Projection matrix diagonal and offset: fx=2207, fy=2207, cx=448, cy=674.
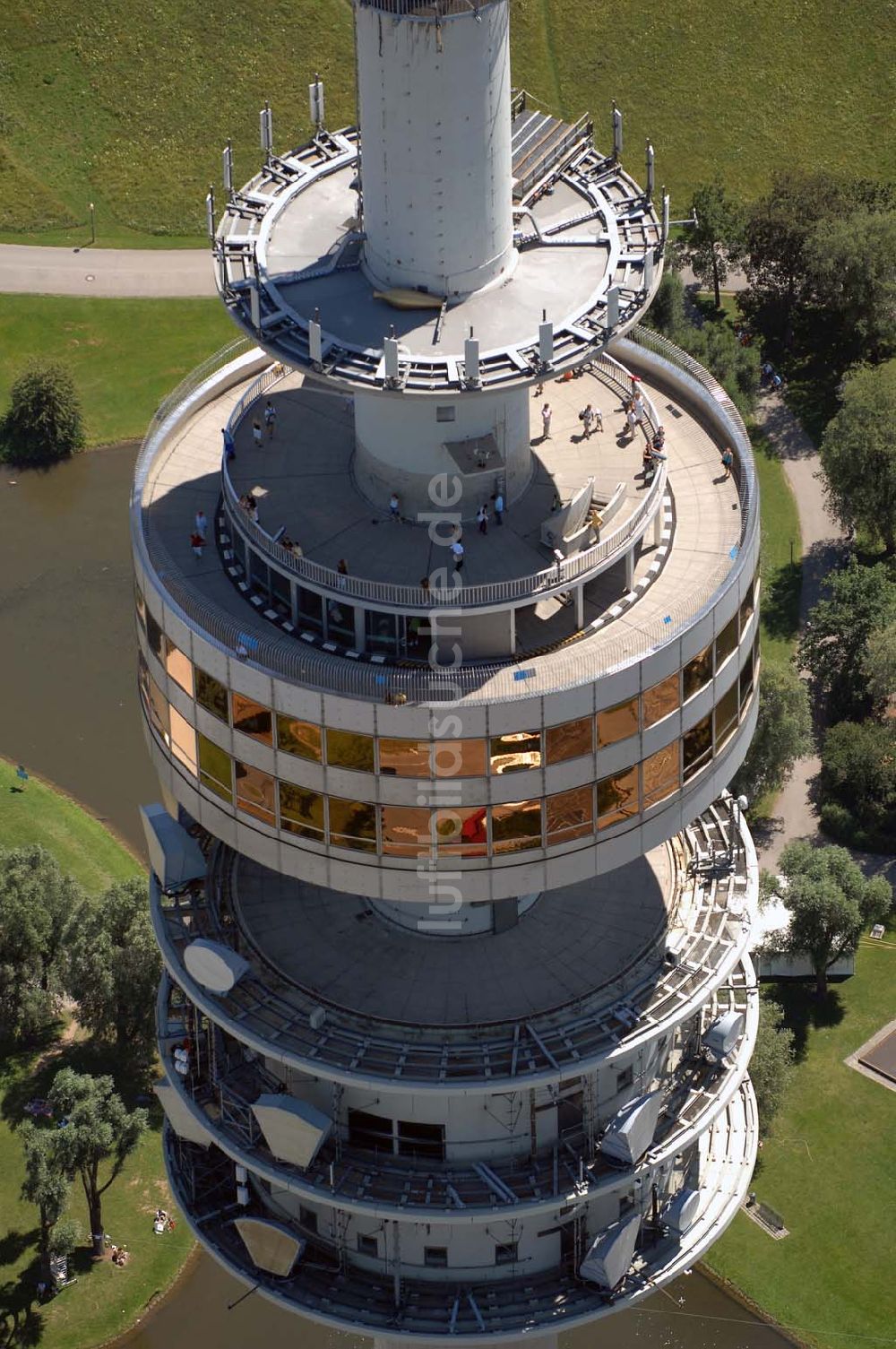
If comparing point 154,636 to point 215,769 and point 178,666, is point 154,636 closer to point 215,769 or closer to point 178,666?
point 178,666

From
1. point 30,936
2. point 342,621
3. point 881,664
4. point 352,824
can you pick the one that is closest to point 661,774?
point 352,824

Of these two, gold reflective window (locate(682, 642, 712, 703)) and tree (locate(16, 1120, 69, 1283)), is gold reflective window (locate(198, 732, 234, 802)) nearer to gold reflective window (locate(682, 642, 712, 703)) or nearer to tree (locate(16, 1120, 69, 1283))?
gold reflective window (locate(682, 642, 712, 703))

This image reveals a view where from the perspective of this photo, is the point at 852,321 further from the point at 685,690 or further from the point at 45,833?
the point at 685,690

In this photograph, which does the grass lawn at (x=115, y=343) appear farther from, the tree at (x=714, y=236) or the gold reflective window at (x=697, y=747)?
the gold reflective window at (x=697, y=747)

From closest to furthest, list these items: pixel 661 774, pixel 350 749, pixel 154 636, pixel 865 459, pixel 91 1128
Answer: pixel 350 749 → pixel 661 774 → pixel 154 636 → pixel 91 1128 → pixel 865 459

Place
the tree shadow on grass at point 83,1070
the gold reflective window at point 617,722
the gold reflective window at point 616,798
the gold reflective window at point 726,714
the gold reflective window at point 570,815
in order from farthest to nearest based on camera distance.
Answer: the tree shadow on grass at point 83,1070 → the gold reflective window at point 726,714 → the gold reflective window at point 616,798 → the gold reflective window at point 570,815 → the gold reflective window at point 617,722

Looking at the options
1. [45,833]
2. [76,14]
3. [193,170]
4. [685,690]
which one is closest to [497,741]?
[685,690]

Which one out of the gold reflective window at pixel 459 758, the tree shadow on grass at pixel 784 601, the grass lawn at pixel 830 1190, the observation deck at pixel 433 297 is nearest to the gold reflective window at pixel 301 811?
the gold reflective window at pixel 459 758
